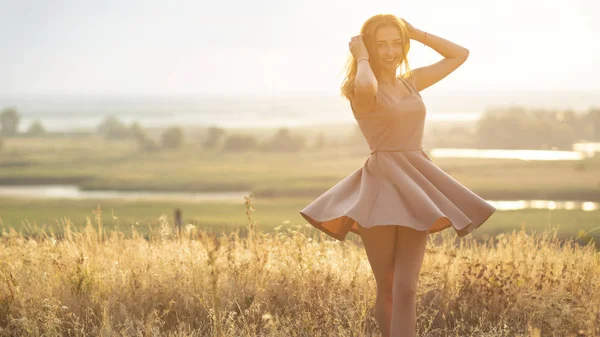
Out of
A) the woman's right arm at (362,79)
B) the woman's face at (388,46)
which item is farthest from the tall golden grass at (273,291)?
the woman's face at (388,46)

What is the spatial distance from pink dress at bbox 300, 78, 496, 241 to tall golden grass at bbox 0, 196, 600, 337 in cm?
142

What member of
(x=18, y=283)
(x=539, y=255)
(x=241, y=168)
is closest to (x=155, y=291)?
(x=18, y=283)

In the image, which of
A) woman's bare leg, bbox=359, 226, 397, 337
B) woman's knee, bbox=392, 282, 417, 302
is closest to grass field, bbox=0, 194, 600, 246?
woman's bare leg, bbox=359, 226, 397, 337

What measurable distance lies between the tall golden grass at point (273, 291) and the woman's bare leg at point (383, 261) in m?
0.89

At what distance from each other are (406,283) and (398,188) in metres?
0.66

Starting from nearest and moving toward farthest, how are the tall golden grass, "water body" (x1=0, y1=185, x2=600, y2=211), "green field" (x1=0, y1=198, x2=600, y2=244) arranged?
the tall golden grass
"green field" (x1=0, y1=198, x2=600, y2=244)
"water body" (x1=0, y1=185, x2=600, y2=211)

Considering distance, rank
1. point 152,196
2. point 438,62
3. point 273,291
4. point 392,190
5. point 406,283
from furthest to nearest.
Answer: point 152,196
point 273,291
point 438,62
point 392,190
point 406,283

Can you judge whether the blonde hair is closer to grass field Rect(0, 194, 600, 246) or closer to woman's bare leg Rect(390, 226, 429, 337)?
woman's bare leg Rect(390, 226, 429, 337)

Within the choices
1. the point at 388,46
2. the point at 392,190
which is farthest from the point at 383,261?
the point at 388,46

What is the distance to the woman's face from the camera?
5.20 meters

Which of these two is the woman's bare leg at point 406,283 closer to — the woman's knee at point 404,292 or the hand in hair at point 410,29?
the woman's knee at point 404,292

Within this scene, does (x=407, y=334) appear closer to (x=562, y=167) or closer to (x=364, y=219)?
(x=364, y=219)

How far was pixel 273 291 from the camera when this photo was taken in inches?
284

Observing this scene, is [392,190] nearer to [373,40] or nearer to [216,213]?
[373,40]
